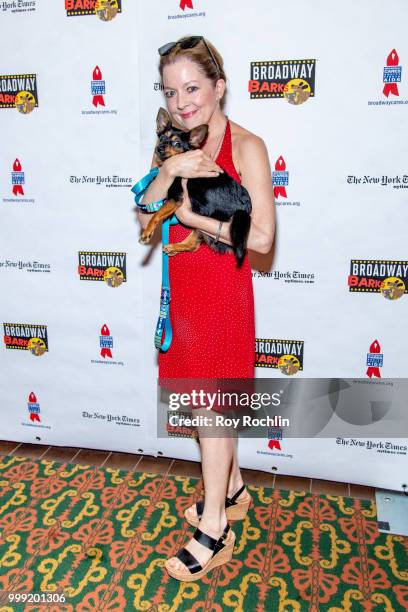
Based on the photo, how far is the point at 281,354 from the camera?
2.90 meters

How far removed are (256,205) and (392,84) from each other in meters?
1.00

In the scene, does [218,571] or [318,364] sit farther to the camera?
[318,364]

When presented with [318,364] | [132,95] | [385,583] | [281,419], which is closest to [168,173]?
[132,95]

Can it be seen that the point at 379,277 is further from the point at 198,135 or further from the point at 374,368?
the point at 198,135

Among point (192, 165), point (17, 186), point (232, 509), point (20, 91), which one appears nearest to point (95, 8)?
point (20, 91)

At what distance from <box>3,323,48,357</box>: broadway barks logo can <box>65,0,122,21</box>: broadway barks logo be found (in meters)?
1.63

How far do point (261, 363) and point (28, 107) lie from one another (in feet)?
5.89

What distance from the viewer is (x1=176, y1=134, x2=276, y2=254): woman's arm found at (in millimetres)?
1986

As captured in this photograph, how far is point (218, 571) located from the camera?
7.62 feet

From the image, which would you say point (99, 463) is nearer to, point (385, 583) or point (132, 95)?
point (385, 583)

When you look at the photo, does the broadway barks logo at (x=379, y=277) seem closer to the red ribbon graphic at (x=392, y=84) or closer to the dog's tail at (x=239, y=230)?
the red ribbon graphic at (x=392, y=84)

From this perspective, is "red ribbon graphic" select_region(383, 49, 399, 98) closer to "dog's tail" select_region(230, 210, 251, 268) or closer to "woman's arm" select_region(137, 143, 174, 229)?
"dog's tail" select_region(230, 210, 251, 268)

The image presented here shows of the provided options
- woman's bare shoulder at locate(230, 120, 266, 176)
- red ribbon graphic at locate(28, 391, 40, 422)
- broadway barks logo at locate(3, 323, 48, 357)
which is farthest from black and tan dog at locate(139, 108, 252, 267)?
red ribbon graphic at locate(28, 391, 40, 422)

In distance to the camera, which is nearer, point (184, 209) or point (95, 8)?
point (184, 209)
